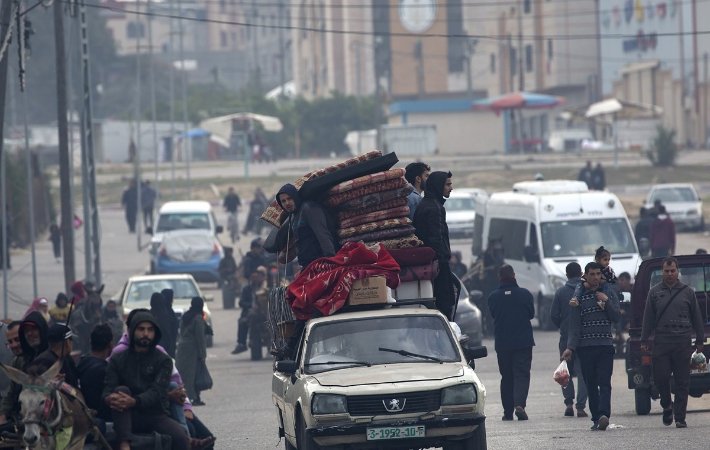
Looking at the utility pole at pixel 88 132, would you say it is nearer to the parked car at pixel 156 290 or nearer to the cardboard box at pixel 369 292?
the parked car at pixel 156 290

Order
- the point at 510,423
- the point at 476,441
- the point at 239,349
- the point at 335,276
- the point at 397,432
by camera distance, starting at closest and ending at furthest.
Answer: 1. the point at 397,432
2. the point at 476,441
3. the point at 335,276
4. the point at 510,423
5. the point at 239,349

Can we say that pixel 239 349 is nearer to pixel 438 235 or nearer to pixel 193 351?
pixel 193 351

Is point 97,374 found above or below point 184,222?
above

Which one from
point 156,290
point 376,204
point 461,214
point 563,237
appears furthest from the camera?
point 461,214

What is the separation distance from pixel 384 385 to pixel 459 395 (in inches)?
23.2

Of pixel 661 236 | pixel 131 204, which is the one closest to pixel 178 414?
pixel 661 236

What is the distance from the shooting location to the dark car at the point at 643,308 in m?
15.9

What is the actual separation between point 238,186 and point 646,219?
32388mm

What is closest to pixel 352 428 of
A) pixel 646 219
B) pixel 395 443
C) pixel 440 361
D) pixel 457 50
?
pixel 395 443

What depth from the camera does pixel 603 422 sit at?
14938 mm

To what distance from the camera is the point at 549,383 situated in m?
20.8

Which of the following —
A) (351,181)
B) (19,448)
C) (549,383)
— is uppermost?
(351,181)

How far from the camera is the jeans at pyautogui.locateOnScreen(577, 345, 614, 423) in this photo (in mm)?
15047

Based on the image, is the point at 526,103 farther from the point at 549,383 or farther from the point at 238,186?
the point at 549,383
